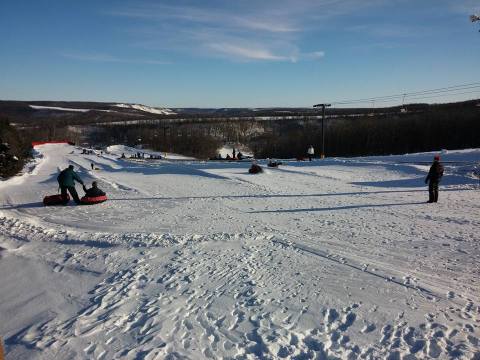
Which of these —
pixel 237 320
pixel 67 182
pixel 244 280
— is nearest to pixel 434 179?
pixel 244 280

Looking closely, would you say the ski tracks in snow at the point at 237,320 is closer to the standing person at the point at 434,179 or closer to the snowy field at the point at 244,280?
the snowy field at the point at 244,280

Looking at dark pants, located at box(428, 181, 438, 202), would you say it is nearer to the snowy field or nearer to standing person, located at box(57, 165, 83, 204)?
the snowy field

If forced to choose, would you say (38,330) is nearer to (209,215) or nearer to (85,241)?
(85,241)

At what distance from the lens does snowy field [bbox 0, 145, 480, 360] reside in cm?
510

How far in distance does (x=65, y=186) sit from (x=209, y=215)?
19.9ft

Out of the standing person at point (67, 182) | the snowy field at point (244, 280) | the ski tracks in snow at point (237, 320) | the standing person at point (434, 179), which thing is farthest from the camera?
the standing person at point (67, 182)

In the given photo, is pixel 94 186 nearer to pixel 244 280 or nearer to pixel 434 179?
Answer: pixel 244 280

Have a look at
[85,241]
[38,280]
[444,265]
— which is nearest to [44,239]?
[85,241]

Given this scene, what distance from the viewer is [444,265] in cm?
734

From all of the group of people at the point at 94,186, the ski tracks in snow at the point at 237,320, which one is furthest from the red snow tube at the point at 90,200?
the ski tracks in snow at the point at 237,320

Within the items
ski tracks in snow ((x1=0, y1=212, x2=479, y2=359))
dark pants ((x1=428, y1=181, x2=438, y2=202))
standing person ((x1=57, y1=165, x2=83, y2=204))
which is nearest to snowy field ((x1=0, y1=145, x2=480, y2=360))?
ski tracks in snow ((x1=0, y1=212, x2=479, y2=359))

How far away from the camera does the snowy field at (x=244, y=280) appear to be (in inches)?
201

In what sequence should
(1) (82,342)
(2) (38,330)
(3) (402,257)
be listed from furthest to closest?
(3) (402,257)
(2) (38,330)
(1) (82,342)

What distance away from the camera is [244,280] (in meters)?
6.96
